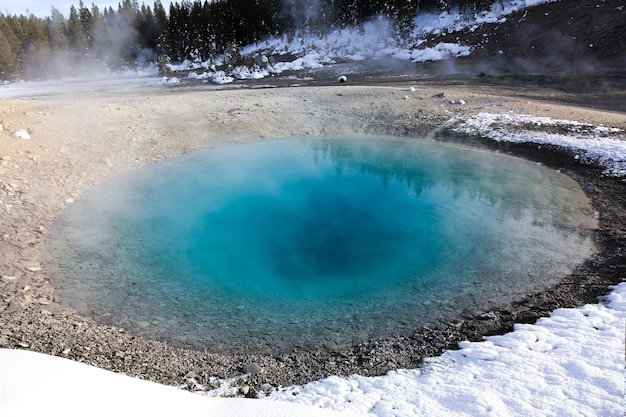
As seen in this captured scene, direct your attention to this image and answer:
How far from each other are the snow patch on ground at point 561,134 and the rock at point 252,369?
34.6 ft

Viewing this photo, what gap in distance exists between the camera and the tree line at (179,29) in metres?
50.6

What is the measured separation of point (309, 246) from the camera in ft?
29.3

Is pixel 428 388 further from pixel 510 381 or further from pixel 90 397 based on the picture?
pixel 90 397

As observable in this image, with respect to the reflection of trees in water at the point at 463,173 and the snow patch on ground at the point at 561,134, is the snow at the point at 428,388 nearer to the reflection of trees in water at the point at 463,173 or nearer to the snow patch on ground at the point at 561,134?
the reflection of trees in water at the point at 463,173

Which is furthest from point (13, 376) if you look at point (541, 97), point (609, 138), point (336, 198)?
point (541, 97)

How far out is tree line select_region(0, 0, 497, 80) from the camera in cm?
5056

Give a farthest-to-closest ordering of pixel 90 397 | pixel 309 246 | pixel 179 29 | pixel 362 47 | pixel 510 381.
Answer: pixel 179 29 < pixel 362 47 < pixel 309 246 < pixel 510 381 < pixel 90 397

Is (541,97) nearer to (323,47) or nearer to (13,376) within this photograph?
(13,376)

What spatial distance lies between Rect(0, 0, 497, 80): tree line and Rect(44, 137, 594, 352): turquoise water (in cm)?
3618

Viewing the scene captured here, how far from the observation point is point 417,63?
3478 centimetres

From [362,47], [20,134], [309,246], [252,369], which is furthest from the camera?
[362,47]

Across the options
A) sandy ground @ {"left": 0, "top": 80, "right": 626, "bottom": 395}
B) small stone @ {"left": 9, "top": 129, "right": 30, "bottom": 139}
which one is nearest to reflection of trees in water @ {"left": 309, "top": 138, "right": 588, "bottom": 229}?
sandy ground @ {"left": 0, "top": 80, "right": 626, "bottom": 395}

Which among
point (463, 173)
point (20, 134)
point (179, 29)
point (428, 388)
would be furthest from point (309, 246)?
point (179, 29)

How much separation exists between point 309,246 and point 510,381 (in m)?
4.98
